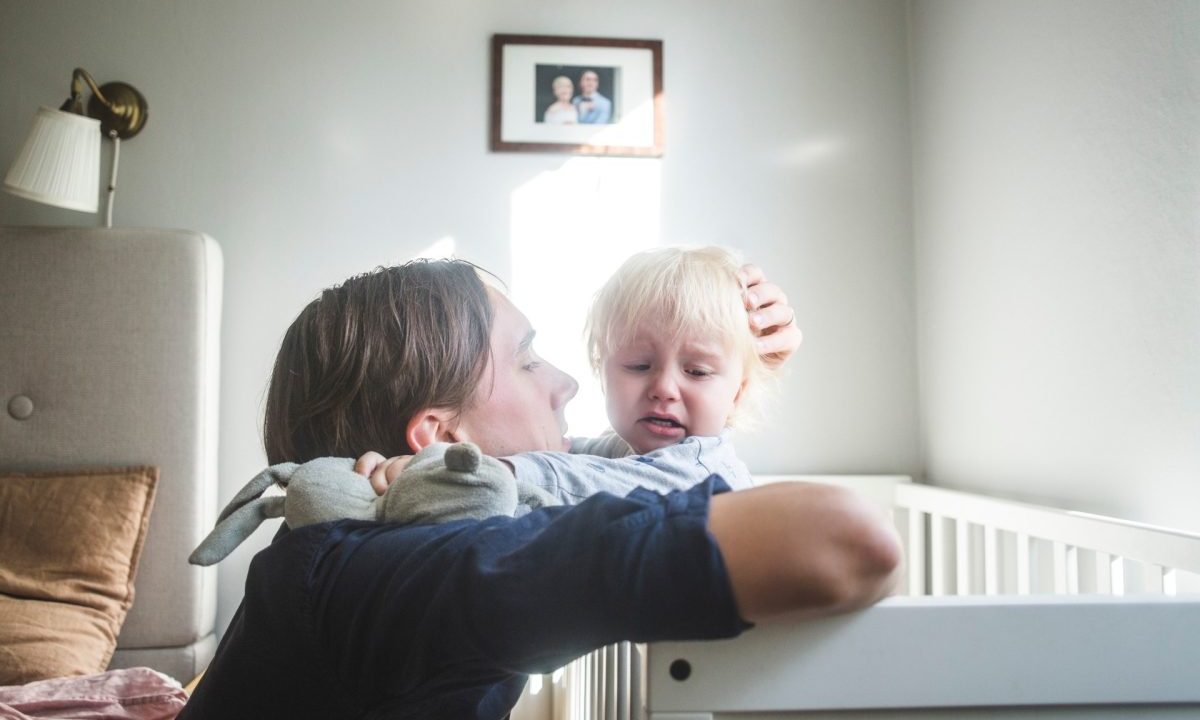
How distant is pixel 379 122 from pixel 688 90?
83cm

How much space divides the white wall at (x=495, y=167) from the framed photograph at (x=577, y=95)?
42mm

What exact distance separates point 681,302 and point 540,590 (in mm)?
814

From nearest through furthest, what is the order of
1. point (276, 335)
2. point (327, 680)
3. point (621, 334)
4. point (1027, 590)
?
point (327, 680)
point (621, 334)
point (1027, 590)
point (276, 335)

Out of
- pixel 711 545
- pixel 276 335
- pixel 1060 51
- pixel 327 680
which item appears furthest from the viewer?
pixel 276 335

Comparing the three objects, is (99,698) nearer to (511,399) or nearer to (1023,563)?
(511,399)

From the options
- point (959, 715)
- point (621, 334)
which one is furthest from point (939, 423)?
point (959, 715)

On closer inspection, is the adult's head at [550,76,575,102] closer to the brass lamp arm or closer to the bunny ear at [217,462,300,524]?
the brass lamp arm

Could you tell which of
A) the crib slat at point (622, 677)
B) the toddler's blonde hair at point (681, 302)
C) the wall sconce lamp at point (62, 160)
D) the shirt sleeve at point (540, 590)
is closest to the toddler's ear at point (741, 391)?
the toddler's blonde hair at point (681, 302)

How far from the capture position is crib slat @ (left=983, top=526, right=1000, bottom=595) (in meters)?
1.98

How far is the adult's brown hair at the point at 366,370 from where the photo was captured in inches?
37.9

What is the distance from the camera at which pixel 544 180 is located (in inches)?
100

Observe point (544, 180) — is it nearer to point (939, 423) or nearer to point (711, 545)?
point (939, 423)

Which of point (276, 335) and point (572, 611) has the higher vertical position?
point (276, 335)

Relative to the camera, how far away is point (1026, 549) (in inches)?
73.3
